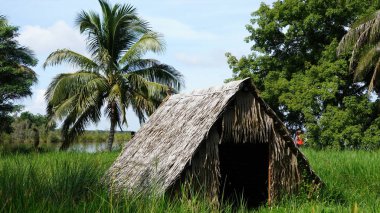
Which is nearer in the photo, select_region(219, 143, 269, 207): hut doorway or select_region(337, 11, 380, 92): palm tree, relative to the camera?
select_region(219, 143, 269, 207): hut doorway

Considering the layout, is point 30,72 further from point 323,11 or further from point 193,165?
point 193,165

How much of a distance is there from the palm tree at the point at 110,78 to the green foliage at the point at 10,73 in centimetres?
131

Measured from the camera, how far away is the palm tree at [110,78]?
19.4m

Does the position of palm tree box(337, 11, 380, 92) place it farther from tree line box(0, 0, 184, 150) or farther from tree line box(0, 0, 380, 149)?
tree line box(0, 0, 184, 150)

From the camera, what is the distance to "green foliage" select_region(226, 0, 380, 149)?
2084 cm

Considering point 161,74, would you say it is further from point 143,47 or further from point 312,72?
point 312,72

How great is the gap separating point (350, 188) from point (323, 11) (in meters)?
15.1

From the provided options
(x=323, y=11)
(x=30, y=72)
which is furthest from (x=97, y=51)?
(x=323, y=11)

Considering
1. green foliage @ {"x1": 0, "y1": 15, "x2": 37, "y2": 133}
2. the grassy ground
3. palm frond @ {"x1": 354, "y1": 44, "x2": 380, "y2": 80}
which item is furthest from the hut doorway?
green foliage @ {"x1": 0, "y1": 15, "x2": 37, "y2": 133}

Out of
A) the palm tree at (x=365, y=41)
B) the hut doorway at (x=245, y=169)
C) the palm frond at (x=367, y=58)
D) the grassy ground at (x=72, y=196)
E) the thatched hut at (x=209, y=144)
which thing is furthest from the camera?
the palm frond at (x=367, y=58)

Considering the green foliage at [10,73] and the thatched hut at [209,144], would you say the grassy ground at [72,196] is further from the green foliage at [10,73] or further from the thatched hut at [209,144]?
the green foliage at [10,73]

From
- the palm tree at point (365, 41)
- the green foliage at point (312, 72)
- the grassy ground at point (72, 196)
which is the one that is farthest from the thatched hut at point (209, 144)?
the green foliage at point (312, 72)

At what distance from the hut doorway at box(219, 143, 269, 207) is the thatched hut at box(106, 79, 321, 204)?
673 millimetres

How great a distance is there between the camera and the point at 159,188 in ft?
19.2
